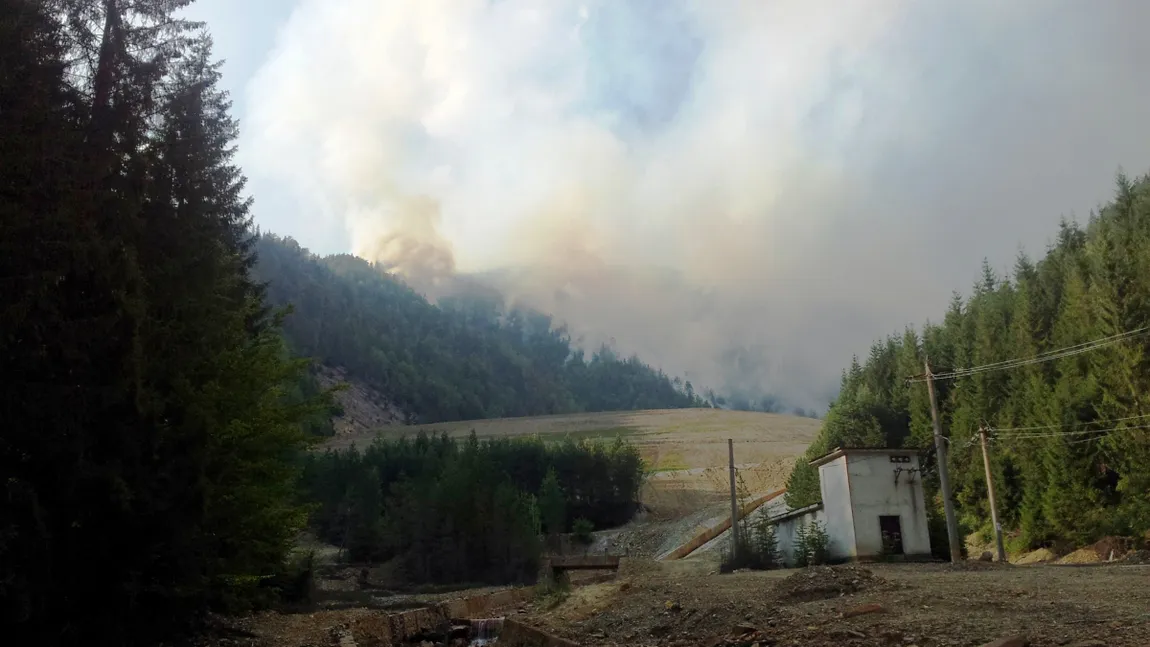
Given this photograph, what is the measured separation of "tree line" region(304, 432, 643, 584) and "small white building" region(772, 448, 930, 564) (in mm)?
24154

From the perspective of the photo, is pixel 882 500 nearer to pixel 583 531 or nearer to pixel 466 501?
pixel 466 501

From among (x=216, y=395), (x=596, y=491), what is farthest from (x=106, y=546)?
(x=596, y=491)

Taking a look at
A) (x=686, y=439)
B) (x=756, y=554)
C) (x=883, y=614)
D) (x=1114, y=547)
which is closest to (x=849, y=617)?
(x=883, y=614)

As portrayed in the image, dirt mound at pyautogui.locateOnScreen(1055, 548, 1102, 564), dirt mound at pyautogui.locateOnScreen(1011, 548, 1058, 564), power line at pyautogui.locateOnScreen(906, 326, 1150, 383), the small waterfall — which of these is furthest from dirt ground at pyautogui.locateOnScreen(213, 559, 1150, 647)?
dirt mound at pyautogui.locateOnScreen(1011, 548, 1058, 564)

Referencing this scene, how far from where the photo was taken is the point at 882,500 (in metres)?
36.7

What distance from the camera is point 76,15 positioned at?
15938mm

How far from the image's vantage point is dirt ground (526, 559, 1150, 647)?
9723 millimetres

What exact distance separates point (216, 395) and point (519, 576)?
154 feet

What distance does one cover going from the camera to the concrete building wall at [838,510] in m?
36.3

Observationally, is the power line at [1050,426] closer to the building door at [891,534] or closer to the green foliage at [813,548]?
the building door at [891,534]

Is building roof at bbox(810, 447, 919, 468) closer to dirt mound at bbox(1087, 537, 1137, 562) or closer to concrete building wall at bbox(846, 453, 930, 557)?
concrete building wall at bbox(846, 453, 930, 557)

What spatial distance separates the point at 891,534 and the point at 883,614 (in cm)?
2688

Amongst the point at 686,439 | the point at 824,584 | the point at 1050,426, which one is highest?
the point at 686,439

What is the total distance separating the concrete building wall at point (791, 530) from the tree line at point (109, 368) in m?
29.4
